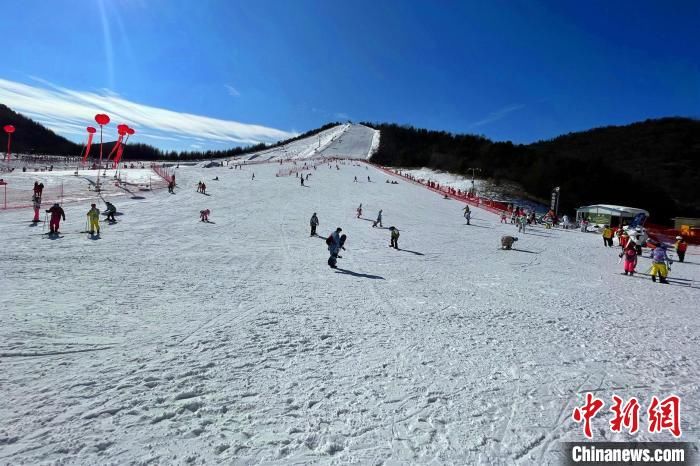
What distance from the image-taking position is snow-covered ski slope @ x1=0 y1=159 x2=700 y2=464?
334 centimetres

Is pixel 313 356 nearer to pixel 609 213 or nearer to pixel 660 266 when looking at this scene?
pixel 660 266

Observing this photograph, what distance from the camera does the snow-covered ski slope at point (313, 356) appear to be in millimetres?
3338

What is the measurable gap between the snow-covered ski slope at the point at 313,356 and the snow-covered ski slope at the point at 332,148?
76851 millimetres

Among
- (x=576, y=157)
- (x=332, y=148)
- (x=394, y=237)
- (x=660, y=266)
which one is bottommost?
(x=394, y=237)

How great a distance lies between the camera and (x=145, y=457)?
306 centimetres

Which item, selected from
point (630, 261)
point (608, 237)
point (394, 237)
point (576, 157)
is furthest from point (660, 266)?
point (576, 157)

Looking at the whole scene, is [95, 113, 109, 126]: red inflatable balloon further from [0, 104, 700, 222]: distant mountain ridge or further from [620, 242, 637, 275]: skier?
[0, 104, 700, 222]: distant mountain ridge

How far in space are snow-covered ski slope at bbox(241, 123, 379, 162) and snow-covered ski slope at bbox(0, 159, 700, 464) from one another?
252 feet

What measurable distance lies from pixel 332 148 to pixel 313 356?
103122 millimetres

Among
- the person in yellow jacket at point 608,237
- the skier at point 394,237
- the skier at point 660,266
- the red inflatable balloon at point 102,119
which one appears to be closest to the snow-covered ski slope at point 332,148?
the red inflatable balloon at point 102,119

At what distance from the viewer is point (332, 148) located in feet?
344

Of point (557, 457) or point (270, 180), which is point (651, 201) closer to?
point (270, 180)

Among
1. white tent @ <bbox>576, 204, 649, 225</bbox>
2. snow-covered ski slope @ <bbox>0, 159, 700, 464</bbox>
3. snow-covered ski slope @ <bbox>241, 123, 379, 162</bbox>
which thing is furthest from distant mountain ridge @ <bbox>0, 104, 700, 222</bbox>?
snow-covered ski slope @ <bbox>0, 159, 700, 464</bbox>

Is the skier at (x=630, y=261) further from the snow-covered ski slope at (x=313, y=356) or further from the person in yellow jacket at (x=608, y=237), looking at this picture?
the person in yellow jacket at (x=608, y=237)
